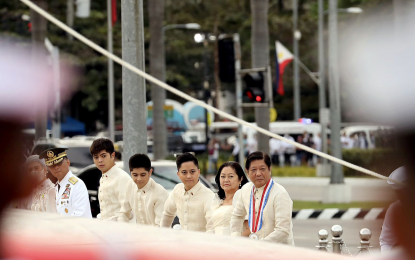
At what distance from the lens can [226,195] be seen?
5.70m

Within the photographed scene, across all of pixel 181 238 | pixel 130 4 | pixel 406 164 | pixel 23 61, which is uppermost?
pixel 130 4

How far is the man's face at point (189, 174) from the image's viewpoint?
18.7 feet

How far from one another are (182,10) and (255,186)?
4340cm

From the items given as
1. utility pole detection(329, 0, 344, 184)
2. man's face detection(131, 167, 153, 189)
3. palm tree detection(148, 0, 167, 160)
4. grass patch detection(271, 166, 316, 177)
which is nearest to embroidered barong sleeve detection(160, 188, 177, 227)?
man's face detection(131, 167, 153, 189)

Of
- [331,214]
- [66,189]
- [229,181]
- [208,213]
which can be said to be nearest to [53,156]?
[66,189]

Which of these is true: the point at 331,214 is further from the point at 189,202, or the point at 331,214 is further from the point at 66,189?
the point at 66,189

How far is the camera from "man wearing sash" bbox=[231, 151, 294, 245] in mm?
4887

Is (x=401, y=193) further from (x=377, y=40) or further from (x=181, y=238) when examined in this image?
(x=377, y=40)

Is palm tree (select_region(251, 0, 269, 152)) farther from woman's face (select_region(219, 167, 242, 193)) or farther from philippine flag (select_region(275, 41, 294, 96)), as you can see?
philippine flag (select_region(275, 41, 294, 96))

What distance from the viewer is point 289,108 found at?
52438 mm

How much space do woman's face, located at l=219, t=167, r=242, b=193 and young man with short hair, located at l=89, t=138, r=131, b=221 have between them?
1026 mm

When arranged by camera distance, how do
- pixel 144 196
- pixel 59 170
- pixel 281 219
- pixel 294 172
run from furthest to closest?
1. pixel 294 172
2. pixel 144 196
3. pixel 59 170
4. pixel 281 219

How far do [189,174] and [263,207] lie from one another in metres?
0.86

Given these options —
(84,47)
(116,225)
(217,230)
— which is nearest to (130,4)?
(217,230)
